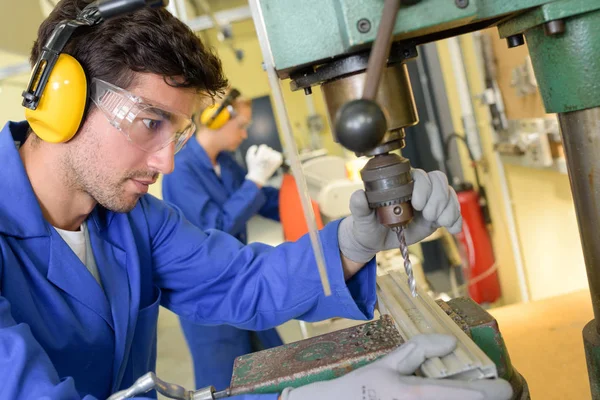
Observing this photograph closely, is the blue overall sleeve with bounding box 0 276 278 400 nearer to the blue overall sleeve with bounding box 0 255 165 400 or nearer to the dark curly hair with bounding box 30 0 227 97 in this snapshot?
the blue overall sleeve with bounding box 0 255 165 400

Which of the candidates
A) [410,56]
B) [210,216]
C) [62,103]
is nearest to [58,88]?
[62,103]

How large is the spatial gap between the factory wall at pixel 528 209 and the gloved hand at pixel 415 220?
1158mm

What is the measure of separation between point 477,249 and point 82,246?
7.14 feet

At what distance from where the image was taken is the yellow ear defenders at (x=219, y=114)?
2.46 m

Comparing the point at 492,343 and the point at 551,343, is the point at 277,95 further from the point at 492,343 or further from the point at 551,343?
the point at 551,343

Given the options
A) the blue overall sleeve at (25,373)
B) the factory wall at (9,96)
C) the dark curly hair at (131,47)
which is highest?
the factory wall at (9,96)

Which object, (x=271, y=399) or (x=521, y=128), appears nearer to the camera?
(x=271, y=399)

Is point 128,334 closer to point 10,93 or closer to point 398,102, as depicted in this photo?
point 398,102

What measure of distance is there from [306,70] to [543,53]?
31 cm

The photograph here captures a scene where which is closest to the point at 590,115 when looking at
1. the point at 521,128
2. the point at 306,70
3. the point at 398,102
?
the point at 398,102

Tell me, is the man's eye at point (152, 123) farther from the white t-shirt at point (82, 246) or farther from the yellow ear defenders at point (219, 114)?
the yellow ear defenders at point (219, 114)

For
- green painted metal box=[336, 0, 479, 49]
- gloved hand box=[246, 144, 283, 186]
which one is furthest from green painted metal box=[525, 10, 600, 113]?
gloved hand box=[246, 144, 283, 186]

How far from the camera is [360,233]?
3.10 ft

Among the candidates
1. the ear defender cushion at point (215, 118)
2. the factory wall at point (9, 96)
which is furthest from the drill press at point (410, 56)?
the factory wall at point (9, 96)
